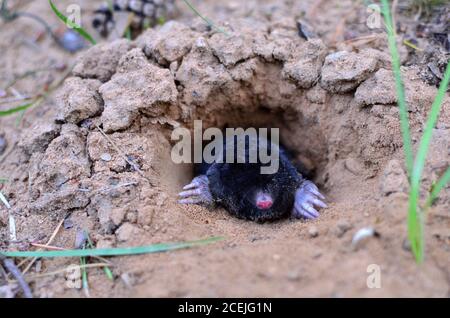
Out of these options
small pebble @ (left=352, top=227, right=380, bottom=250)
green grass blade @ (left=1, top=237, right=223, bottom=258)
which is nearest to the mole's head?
green grass blade @ (left=1, top=237, right=223, bottom=258)

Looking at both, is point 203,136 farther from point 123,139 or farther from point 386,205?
point 386,205

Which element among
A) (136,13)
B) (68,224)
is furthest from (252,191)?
(136,13)

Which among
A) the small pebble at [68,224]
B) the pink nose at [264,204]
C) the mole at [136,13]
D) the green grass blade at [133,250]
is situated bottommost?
the green grass blade at [133,250]

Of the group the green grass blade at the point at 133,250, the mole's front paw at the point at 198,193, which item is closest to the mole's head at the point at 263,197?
the mole's front paw at the point at 198,193

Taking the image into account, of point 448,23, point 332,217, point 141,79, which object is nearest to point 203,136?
point 141,79

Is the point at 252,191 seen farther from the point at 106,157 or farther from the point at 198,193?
the point at 106,157

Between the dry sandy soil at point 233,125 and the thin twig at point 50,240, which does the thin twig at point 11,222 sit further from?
the thin twig at point 50,240
